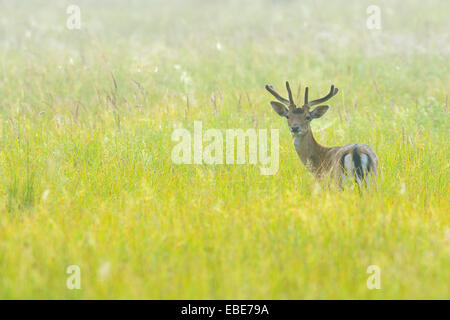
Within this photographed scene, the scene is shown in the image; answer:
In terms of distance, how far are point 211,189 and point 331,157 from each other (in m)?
1.28

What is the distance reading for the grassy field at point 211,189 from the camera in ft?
11.0

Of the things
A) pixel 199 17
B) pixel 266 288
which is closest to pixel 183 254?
pixel 266 288

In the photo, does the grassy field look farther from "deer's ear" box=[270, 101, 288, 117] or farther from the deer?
"deer's ear" box=[270, 101, 288, 117]

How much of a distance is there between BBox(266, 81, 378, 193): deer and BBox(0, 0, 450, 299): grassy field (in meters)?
0.17

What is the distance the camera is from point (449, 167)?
539cm

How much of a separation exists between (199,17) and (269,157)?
13.7 metres

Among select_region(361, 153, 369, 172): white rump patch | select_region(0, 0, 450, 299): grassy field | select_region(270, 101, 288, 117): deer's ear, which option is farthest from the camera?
select_region(270, 101, 288, 117): deer's ear

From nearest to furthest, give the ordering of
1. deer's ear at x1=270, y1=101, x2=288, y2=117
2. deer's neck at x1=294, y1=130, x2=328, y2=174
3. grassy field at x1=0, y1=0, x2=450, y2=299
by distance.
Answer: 1. grassy field at x1=0, y1=0, x2=450, y2=299
2. deer's neck at x1=294, y1=130, x2=328, y2=174
3. deer's ear at x1=270, y1=101, x2=288, y2=117

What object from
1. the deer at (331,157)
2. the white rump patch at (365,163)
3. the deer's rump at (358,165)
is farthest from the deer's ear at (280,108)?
the white rump patch at (365,163)

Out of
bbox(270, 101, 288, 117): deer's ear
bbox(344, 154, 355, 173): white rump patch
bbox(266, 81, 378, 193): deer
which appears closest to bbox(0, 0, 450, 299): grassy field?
bbox(266, 81, 378, 193): deer

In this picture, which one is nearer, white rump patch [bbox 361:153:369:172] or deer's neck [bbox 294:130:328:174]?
white rump patch [bbox 361:153:369:172]

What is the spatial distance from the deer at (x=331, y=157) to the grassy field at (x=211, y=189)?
17cm

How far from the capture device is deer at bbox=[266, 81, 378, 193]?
4.79 metres

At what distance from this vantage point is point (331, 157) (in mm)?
5316
